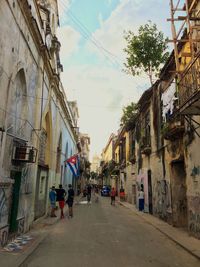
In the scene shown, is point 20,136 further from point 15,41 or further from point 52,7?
point 52,7

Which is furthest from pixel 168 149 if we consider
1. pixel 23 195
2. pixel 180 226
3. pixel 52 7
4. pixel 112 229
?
pixel 52 7

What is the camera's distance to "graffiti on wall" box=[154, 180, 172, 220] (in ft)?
A: 42.6

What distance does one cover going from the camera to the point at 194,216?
9.59 m

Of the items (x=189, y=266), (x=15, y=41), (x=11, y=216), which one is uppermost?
(x=15, y=41)

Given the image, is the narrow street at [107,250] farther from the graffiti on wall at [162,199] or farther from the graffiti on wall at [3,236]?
the graffiti on wall at [162,199]

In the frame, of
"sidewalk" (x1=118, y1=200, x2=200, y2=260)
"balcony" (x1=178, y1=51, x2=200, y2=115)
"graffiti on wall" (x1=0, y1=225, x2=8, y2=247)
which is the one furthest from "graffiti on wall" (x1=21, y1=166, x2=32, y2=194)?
"balcony" (x1=178, y1=51, x2=200, y2=115)

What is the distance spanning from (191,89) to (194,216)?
4.83 m

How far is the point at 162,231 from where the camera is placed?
1055cm

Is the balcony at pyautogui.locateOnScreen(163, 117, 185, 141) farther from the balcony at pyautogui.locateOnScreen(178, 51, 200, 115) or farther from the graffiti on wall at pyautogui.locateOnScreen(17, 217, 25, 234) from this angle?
the graffiti on wall at pyautogui.locateOnScreen(17, 217, 25, 234)

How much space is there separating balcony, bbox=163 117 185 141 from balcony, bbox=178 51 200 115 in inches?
95.2

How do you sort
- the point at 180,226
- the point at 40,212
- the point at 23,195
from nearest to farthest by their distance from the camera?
the point at 23,195, the point at 180,226, the point at 40,212

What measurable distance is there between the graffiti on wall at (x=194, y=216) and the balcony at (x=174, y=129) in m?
2.74

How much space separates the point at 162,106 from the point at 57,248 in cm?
918

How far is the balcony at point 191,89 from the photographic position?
23.7 ft
